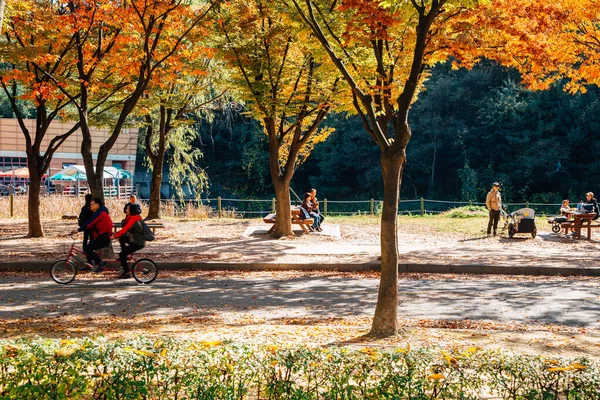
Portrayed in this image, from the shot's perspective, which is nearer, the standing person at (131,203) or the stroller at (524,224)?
the standing person at (131,203)

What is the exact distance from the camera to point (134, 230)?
524 inches

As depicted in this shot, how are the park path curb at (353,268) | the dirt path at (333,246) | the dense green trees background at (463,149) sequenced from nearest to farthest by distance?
the park path curb at (353,268)
the dirt path at (333,246)
the dense green trees background at (463,149)

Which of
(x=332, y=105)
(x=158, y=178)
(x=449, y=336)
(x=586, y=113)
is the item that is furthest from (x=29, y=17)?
(x=586, y=113)

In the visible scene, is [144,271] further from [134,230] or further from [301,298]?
[301,298]

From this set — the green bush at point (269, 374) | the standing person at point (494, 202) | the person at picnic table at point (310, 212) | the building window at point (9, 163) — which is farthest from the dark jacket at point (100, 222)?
the building window at point (9, 163)

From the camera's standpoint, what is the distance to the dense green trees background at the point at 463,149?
4738cm

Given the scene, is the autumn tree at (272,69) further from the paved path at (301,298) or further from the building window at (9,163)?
the building window at (9,163)

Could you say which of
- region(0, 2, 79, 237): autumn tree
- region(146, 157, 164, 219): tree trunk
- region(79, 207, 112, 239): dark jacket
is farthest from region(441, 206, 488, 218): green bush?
region(79, 207, 112, 239): dark jacket

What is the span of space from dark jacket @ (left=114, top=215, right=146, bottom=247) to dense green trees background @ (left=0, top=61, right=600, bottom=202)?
29.3 m

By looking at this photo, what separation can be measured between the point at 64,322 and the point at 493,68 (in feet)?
160

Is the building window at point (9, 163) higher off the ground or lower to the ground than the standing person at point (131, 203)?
higher

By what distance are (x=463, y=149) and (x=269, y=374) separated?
1951 inches

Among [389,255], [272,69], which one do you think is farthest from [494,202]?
[389,255]

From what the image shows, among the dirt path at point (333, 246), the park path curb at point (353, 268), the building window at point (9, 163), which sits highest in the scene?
the building window at point (9, 163)
